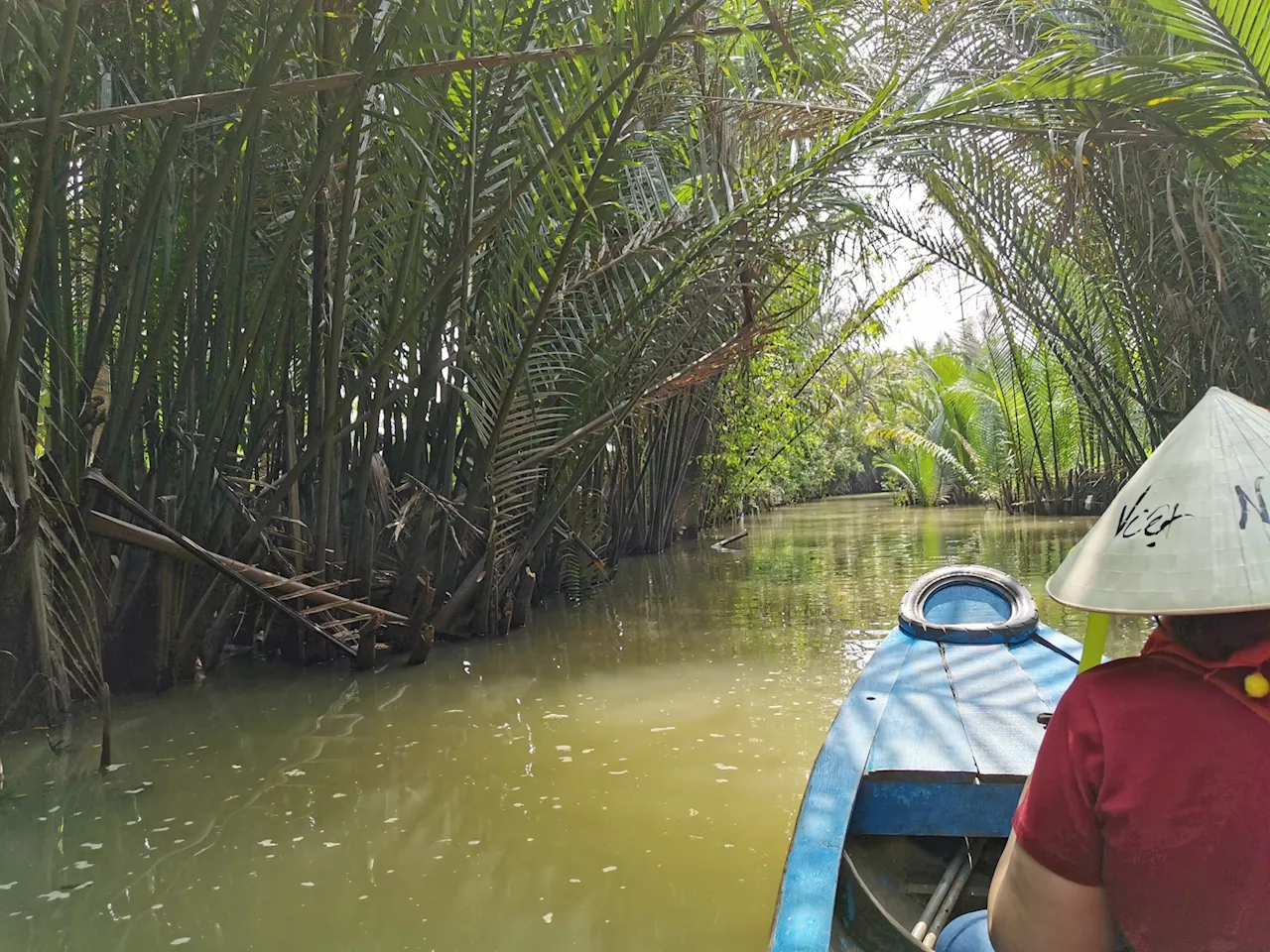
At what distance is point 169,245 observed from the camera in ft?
12.2

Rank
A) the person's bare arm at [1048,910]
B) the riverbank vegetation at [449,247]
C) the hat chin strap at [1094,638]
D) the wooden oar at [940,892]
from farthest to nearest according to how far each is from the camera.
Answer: the riverbank vegetation at [449,247]
the wooden oar at [940,892]
the hat chin strap at [1094,638]
the person's bare arm at [1048,910]

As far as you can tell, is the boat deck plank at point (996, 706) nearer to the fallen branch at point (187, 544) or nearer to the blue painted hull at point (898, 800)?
the blue painted hull at point (898, 800)

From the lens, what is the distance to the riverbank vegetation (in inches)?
125

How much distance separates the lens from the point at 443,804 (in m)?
2.79

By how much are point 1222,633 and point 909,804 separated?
1.22 m

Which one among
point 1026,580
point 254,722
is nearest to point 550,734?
point 254,722

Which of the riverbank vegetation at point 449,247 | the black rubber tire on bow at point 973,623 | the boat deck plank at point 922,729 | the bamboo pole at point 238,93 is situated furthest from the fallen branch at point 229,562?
the boat deck plank at point 922,729

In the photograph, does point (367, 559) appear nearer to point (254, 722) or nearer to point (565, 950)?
point (254, 722)

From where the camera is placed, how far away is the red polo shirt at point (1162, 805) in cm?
84

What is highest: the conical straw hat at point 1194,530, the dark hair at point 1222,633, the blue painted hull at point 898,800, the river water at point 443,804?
the conical straw hat at point 1194,530

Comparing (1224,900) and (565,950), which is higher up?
(1224,900)

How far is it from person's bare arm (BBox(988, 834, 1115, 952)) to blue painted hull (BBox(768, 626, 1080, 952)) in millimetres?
499

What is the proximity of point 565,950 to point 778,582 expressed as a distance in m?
5.93

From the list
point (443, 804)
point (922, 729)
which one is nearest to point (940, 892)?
point (922, 729)
